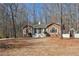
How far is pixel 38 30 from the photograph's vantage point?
3.12m

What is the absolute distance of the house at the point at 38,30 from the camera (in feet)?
10.2

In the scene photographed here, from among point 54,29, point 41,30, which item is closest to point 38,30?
point 41,30

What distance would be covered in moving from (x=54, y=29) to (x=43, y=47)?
0.25 meters

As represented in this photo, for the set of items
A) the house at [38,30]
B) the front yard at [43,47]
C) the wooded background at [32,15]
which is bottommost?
the front yard at [43,47]

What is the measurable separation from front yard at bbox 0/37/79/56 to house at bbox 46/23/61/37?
0.20 feet

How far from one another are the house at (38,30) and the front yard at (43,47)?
0.06 m

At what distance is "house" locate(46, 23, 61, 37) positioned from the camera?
311 cm

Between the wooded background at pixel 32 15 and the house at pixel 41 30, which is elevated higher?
the wooded background at pixel 32 15

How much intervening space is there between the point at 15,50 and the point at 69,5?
839 millimetres

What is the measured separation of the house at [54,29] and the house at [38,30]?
6 cm

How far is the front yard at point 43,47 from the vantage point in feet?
10.2

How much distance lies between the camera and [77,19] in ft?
10.2

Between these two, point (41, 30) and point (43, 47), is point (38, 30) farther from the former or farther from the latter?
point (43, 47)

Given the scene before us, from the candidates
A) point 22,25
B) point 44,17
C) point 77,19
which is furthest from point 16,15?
point 77,19
